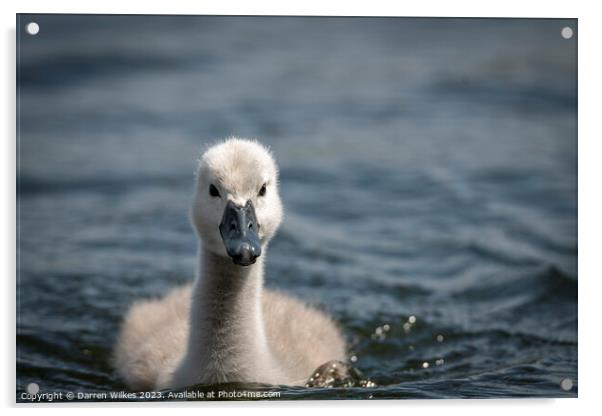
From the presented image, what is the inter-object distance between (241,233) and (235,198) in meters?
0.21

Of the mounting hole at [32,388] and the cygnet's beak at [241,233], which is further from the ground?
the cygnet's beak at [241,233]

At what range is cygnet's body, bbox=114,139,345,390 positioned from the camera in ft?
14.6

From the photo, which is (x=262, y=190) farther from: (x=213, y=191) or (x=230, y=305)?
(x=230, y=305)

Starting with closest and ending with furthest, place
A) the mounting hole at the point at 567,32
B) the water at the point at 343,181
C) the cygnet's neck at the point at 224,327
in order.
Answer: the cygnet's neck at the point at 224,327 < the mounting hole at the point at 567,32 < the water at the point at 343,181

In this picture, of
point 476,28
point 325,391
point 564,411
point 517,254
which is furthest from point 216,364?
point 517,254

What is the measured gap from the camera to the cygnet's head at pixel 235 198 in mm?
4332

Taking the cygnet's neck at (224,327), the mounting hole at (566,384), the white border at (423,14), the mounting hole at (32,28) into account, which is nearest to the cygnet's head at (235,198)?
the cygnet's neck at (224,327)

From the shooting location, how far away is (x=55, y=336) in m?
5.74

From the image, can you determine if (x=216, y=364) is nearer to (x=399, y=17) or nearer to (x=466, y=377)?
(x=466, y=377)

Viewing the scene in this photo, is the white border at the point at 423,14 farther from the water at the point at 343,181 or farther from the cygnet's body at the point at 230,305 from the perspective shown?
the cygnet's body at the point at 230,305

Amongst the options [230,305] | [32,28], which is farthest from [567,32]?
[32,28]

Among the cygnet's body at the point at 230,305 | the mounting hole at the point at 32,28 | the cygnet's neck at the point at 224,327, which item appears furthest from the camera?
the mounting hole at the point at 32,28

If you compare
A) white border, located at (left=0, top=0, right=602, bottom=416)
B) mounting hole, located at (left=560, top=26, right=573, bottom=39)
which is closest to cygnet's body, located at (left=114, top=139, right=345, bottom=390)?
white border, located at (left=0, top=0, right=602, bottom=416)

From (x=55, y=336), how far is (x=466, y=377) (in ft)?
6.91
